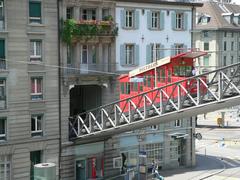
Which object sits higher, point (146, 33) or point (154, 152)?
point (146, 33)

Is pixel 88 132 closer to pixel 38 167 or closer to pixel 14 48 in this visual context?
pixel 14 48

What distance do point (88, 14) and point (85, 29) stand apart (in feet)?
7.51

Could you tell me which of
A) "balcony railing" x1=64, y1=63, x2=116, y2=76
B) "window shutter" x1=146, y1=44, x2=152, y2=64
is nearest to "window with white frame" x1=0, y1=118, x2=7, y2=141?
"balcony railing" x1=64, y1=63, x2=116, y2=76

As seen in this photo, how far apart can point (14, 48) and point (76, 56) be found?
565cm

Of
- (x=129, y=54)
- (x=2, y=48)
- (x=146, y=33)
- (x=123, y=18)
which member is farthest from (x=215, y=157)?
(x=2, y=48)

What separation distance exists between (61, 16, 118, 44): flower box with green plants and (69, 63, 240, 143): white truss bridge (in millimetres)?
5782

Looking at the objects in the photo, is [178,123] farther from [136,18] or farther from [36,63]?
[36,63]

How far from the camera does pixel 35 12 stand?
39.6 metres

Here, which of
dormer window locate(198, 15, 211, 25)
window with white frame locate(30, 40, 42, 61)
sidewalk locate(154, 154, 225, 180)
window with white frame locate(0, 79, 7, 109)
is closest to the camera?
window with white frame locate(0, 79, 7, 109)

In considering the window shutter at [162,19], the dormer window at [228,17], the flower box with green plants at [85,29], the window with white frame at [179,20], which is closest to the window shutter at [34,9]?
the flower box with green plants at [85,29]

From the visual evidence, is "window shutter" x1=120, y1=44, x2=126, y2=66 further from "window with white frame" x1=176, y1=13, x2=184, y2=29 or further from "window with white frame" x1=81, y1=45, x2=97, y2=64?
"window with white frame" x1=176, y1=13, x2=184, y2=29

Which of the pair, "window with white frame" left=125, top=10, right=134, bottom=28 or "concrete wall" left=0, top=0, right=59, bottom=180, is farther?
"window with white frame" left=125, top=10, right=134, bottom=28

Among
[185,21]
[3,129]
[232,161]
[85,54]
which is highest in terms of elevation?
[185,21]

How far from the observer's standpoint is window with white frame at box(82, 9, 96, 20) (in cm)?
4330
